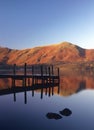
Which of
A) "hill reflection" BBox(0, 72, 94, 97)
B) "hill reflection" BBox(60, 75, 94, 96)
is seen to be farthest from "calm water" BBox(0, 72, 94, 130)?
"hill reflection" BBox(60, 75, 94, 96)

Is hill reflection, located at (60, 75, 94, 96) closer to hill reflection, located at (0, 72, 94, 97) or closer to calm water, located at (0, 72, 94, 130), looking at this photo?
hill reflection, located at (0, 72, 94, 97)

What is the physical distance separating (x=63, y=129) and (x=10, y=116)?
21.8 feet

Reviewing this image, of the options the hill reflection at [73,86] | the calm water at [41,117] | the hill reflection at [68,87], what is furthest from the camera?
the hill reflection at [73,86]

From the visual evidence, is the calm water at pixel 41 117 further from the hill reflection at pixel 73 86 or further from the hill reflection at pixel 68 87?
the hill reflection at pixel 73 86

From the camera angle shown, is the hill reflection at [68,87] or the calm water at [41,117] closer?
the calm water at [41,117]

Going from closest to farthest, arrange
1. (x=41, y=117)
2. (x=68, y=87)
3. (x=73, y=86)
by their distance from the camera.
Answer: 1. (x=41, y=117)
2. (x=68, y=87)
3. (x=73, y=86)

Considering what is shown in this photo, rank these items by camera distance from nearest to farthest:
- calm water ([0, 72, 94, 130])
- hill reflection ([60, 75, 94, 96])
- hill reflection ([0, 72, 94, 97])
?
calm water ([0, 72, 94, 130]) < hill reflection ([0, 72, 94, 97]) < hill reflection ([60, 75, 94, 96])

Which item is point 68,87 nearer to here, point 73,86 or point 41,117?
point 73,86

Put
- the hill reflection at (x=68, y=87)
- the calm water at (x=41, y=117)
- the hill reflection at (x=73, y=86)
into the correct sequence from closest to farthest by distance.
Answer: the calm water at (x=41, y=117)
the hill reflection at (x=68, y=87)
the hill reflection at (x=73, y=86)

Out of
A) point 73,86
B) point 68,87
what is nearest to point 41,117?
point 68,87

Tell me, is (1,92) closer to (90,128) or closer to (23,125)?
(23,125)

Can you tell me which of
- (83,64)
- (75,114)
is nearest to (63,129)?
(75,114)

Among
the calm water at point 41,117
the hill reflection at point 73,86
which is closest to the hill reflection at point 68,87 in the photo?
the hill reflection at point 73,86

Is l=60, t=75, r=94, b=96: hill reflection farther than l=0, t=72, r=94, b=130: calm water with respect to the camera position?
Yes
